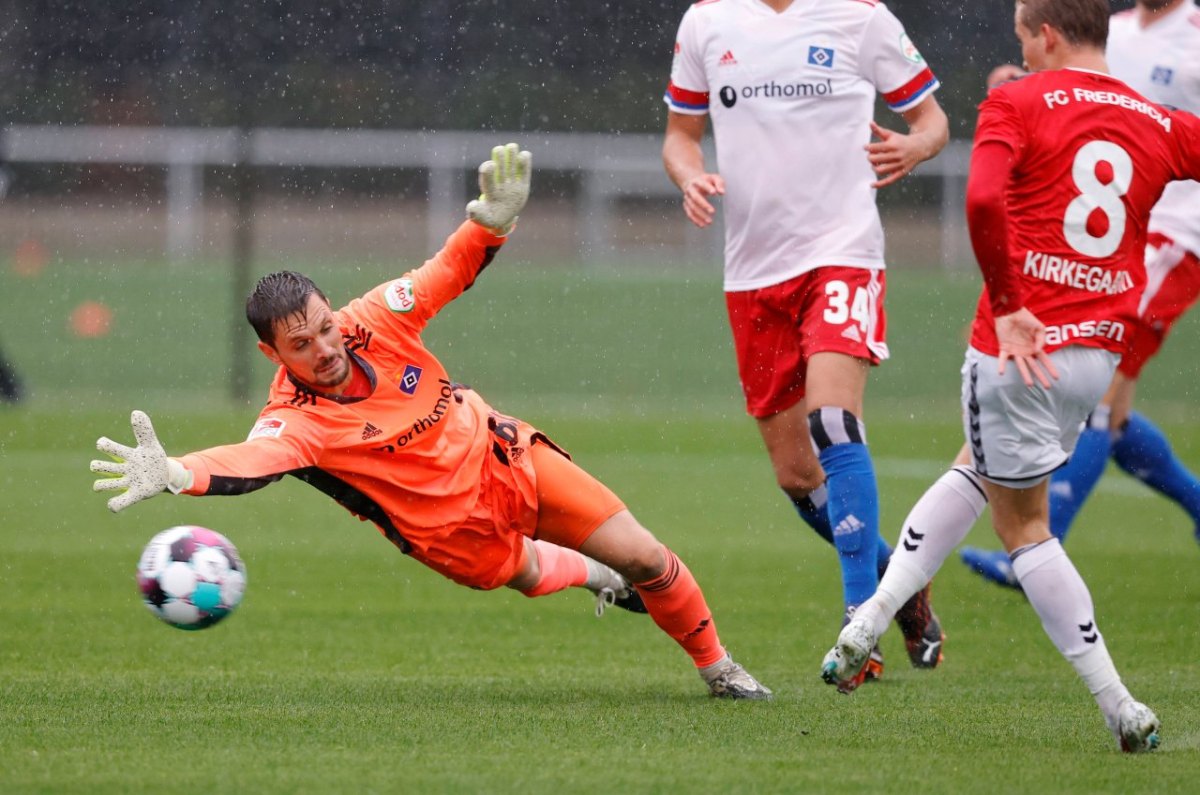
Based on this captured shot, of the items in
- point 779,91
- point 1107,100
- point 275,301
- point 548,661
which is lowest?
point 548,661

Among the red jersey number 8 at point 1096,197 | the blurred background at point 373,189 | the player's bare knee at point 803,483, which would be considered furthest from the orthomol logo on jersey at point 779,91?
the blurred background at point 373,189

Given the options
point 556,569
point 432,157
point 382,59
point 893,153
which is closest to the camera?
point 893,153

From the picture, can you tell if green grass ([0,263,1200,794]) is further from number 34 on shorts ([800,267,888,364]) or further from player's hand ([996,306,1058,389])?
number 34 on shorts ([800,267,888,364])

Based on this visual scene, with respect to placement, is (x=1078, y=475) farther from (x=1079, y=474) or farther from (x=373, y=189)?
(x=373, y=189)

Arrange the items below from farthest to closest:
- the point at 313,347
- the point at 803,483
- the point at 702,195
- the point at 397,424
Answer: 1. the point at 803,483
2. the point at 702,195
3. the point at 397,424
4. the point at 313,347

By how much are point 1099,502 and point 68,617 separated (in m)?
6.37

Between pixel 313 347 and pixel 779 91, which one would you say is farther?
pixel 779 91

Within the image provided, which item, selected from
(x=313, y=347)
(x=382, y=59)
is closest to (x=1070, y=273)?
(x=313, y=347)

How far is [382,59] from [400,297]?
10642 mm

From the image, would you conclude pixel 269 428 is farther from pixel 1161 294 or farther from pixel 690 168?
pixel 1161 294

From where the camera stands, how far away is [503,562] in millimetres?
5102

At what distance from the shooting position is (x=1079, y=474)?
707 centimetres

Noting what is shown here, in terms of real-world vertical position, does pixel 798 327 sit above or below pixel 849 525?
above

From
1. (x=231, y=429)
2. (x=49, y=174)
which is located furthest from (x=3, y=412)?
(x=49, y=174)
